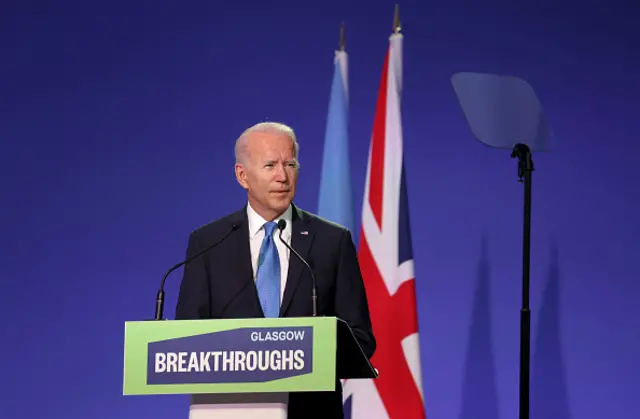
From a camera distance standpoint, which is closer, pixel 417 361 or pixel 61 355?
pixel 417 361

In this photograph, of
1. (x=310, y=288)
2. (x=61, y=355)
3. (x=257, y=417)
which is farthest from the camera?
(x=61, y=355)

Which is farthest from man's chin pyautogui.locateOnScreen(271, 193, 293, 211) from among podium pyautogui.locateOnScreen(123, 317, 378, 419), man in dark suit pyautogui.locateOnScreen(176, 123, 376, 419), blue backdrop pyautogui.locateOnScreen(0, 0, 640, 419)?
blue backdrop pyautogui.locateOnScreen(0, 0, 640, 419)

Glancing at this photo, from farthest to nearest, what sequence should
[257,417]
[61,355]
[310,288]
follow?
[61,355], [310,288], [257,417]

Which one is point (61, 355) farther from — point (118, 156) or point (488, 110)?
point (488, 110)

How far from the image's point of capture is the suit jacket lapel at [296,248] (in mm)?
2045

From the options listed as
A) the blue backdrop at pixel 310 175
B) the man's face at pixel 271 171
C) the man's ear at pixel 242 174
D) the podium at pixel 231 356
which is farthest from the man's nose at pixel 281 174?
the blue backdrop at pixel 310 175

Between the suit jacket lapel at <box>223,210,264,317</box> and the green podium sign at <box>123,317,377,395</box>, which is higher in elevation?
the suit jacket lapel at <box>223,210,264,317</box>

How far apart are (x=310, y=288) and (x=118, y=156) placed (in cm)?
230

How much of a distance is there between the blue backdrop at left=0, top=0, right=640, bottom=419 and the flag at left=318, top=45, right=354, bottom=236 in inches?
10.7

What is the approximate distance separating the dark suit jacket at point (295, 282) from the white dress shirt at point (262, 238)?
0.04 ft

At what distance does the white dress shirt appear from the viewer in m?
2.09

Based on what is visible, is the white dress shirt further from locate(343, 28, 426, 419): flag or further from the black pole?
locate(343, 28, 426, 419): flag

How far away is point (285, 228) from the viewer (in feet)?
7.03

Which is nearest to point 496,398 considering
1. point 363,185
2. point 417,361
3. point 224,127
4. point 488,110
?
point 417,361
